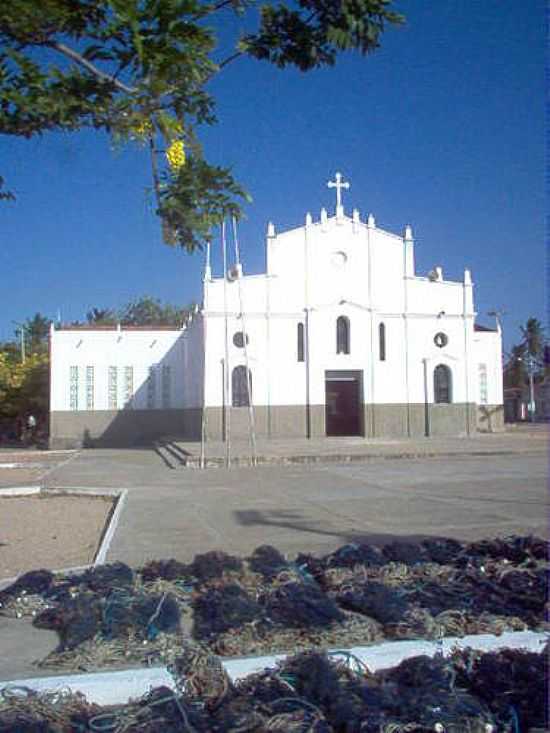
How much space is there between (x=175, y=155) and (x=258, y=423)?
27625 mm

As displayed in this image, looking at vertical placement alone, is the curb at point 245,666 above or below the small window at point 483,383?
below

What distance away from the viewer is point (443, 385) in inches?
1332

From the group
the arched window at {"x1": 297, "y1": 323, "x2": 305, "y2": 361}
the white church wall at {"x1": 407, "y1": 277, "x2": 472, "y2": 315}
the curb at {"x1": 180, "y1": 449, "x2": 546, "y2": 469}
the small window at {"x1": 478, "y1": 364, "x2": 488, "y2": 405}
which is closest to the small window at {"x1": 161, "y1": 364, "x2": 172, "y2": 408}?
the arched window at {"x1": 297, "y1": 323, "x2": 305, "y2": 361}

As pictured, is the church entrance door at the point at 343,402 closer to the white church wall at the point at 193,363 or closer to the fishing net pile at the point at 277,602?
the white church wall at the point at 193,363

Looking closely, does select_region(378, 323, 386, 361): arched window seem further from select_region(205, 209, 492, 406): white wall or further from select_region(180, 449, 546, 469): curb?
select_region(180, 449, 546, 469): curb

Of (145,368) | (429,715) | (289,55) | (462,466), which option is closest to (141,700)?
(429,715)

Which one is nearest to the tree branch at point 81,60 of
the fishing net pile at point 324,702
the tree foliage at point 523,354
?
the fishing net pile at point 324,702

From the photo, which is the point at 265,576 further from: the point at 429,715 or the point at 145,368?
the point at 145,368

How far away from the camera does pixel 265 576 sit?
24.6 ft

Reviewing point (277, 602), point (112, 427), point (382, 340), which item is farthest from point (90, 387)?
point (277, 602)

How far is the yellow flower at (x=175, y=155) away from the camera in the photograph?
167 inches

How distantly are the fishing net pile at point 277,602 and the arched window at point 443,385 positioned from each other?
84.8ft

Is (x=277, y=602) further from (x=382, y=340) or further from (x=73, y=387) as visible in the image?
(x=73, y=387)

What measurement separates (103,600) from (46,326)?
80260 mm
